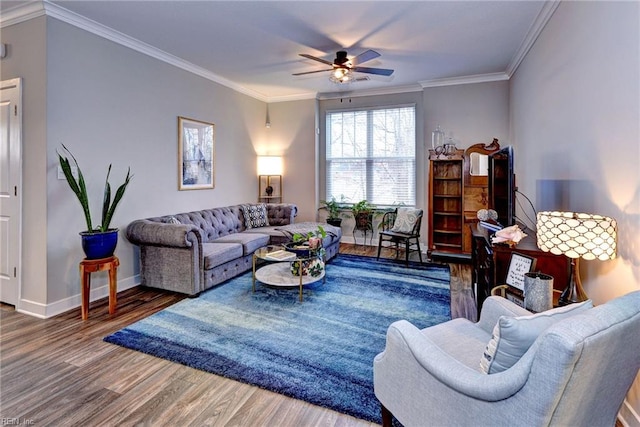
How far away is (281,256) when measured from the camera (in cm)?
370

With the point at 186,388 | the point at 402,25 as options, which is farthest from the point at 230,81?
the point at 186,388

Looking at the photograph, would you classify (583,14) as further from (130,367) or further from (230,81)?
(230,81)

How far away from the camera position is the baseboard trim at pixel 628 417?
1699mm

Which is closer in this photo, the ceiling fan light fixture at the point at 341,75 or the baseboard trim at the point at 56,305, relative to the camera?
the baseboard trim at the point at 56,305

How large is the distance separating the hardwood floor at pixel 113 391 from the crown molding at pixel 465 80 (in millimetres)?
5226

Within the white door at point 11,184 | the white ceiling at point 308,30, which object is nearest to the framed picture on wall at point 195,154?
the white ceiling at point 308,30

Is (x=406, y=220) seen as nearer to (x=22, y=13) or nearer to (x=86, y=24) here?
(x=86, y=24)

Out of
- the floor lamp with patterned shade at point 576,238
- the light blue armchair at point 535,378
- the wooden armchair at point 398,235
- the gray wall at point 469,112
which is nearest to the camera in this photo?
the light blue armchair at point 535,378

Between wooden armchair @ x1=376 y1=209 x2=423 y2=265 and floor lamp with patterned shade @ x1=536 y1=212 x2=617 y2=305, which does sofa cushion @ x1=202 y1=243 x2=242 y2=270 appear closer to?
wooden armchair @ x1=376 y1=209 x2=423 y2=265

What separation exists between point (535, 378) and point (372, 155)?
5473mm

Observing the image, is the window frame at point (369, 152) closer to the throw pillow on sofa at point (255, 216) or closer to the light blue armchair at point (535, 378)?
the throw pillow on sofa at point (255, 216)

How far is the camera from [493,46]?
4.09m

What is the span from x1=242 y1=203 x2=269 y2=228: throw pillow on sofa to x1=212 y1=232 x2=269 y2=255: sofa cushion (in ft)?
2.09

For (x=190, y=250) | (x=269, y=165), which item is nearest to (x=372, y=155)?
(x=269, y=165)
